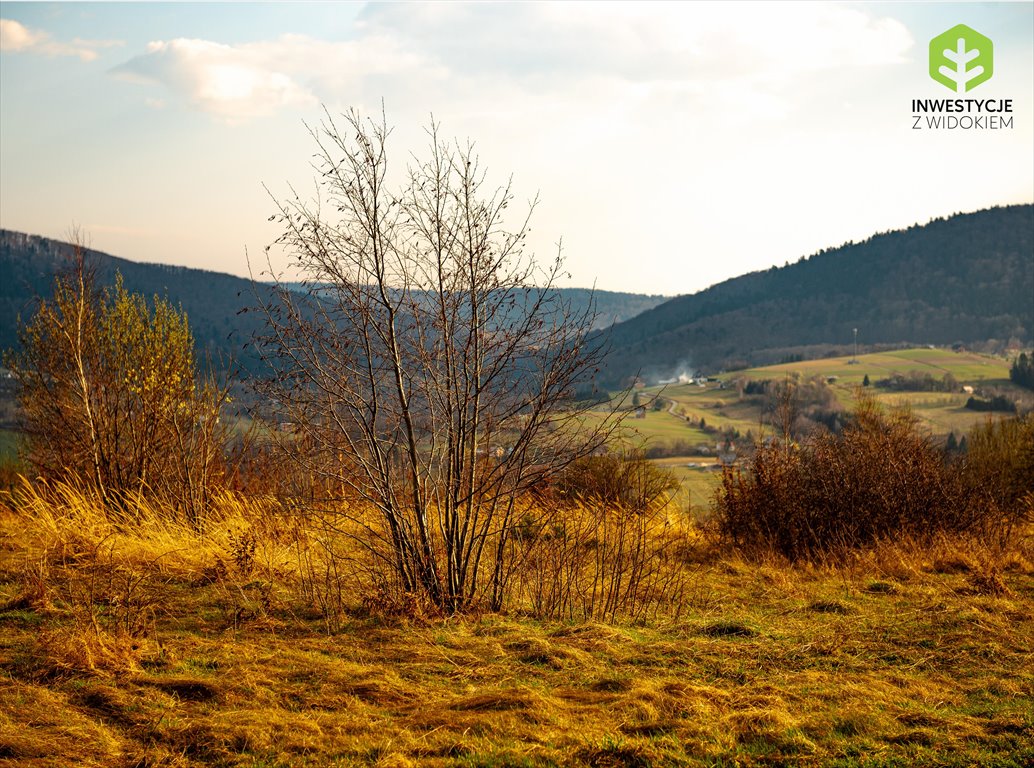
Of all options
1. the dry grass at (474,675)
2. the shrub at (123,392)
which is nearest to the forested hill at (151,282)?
the shrub at (123,392)

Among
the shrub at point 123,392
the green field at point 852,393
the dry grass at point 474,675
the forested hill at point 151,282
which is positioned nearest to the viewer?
the dry grass at point 474,675

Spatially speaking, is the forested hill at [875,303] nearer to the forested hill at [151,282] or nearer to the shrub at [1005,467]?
the forested hill at [151,282]

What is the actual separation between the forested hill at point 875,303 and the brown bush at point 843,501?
387ft

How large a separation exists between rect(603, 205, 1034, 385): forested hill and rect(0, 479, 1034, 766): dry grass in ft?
401

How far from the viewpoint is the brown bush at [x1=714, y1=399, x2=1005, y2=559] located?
432 inches

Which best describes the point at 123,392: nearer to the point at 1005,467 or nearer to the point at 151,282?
the point at 1005,467

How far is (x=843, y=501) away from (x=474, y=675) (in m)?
7.27

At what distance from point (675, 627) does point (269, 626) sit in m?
3.30

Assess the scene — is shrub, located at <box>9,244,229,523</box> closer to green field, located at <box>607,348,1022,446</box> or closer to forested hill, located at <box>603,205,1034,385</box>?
green field, located at <box>607,348,1022,446</box>

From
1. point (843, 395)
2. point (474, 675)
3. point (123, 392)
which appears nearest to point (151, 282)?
point (843, 395)

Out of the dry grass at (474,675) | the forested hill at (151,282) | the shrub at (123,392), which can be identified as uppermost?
the forested hill at (151,282)

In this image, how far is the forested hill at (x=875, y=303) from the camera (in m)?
139

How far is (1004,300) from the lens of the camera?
137125 millimetres

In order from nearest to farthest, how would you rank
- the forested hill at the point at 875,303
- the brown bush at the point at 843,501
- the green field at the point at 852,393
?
the brown bush at the point at 843,501, the green field at the point at 852,393, the forested hill at the point at 875,303
